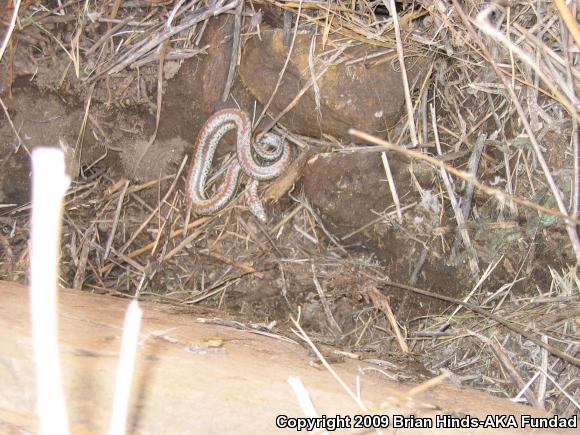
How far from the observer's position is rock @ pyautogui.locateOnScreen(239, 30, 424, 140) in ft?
10.7

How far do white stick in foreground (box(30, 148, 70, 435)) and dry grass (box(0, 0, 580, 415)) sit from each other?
202 millimetres

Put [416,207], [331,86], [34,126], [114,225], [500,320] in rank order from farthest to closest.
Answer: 1. [34,126]
2. [114,225]
3. [331,86]
4. [416,207]
5. [500,320]

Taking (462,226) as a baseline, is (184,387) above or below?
below

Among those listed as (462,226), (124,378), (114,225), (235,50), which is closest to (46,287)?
(124,378)

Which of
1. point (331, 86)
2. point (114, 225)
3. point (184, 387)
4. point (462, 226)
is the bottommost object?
point (184, 387)

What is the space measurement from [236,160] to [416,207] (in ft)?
4.14

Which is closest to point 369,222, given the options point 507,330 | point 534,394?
point 507,330

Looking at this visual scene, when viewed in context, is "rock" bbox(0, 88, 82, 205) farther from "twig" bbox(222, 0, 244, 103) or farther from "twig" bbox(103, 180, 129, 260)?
"twig" bbox(222, 0, 244, 103)

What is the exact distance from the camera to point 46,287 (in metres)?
2.38

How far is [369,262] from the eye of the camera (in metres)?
3.26

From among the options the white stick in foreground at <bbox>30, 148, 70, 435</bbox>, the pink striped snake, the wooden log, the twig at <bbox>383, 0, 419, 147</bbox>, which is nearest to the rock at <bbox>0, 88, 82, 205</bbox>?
the white stick in foreground at <bbox>30, 148, 70, 435</bbox>

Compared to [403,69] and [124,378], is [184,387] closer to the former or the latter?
[124,378]

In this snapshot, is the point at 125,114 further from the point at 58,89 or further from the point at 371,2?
the point at 371,2

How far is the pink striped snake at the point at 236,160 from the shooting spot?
11.7ft
